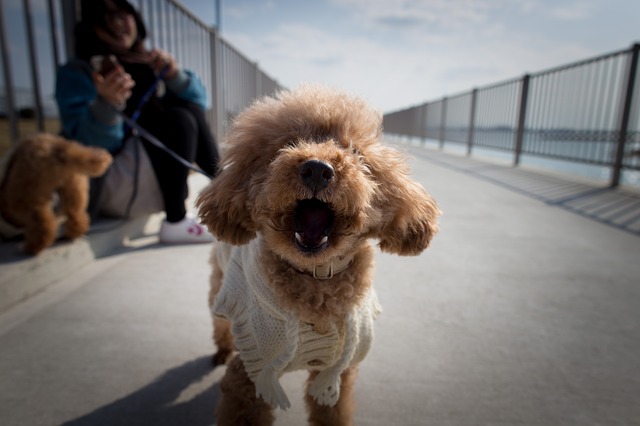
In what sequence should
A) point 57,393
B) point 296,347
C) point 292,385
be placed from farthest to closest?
point 292,385
point 57,393
point 296,347

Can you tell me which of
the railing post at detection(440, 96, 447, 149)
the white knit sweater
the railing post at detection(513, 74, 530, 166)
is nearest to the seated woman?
the white knit sweater

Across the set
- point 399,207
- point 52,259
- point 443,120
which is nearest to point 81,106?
point 52,259

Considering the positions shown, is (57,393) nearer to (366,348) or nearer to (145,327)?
(145,327)

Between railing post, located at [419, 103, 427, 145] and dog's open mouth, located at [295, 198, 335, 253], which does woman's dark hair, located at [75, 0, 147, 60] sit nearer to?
dog's open mouth, located at [295, 198, 335, 253]

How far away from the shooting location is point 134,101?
2.92m

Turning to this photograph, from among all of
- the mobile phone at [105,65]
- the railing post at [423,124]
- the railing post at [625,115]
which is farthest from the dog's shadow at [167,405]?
the railing post at [423,124]

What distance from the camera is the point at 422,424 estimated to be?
125cm

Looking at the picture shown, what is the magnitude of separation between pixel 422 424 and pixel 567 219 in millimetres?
3533

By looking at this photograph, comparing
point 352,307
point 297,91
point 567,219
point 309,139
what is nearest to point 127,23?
point 297,91

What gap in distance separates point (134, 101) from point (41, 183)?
1.04m

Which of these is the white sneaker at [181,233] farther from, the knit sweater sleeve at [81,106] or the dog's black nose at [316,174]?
the dog's black nose at [316,174]

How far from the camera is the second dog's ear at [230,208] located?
112 centimetres

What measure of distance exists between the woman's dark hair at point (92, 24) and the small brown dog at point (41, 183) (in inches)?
27.7

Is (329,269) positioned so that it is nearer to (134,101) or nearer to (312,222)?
(312,222)
